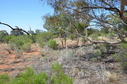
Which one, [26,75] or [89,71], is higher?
[26,75]

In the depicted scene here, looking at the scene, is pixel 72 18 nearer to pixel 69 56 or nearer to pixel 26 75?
pixel 69 56

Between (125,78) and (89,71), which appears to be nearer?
(125,78)

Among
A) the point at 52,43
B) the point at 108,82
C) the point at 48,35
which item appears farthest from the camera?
the point at 48,35

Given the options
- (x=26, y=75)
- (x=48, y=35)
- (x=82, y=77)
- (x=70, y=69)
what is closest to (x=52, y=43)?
(x=48, y=35)

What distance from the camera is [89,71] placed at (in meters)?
5.84

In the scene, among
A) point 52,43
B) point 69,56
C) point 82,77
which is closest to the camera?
point 82,77

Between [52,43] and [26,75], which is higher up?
[52,43]

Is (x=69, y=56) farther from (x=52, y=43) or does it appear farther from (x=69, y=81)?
(x=69, y=81)

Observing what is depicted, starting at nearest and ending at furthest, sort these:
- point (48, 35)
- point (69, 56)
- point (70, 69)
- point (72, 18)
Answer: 1. point (72, 18)
2. point (70, 69)
3. point (69, 56)
4. point (48, 35)

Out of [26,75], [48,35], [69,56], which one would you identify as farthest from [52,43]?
[26,75]

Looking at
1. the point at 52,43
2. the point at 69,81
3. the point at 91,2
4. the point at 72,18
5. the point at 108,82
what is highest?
the point at 91,2

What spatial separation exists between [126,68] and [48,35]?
10.8 metres

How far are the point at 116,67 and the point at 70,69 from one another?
6.94 feet

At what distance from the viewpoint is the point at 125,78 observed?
16.7 feet
